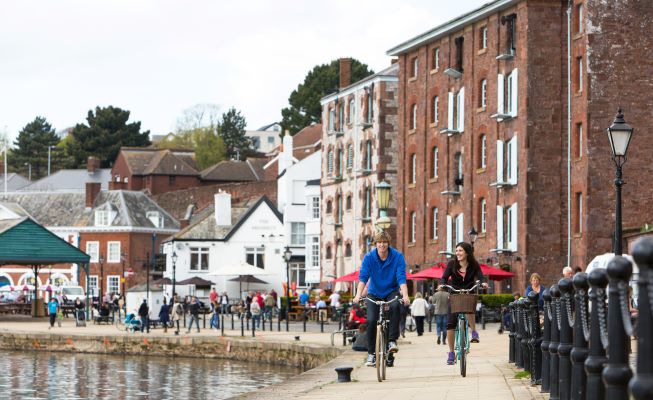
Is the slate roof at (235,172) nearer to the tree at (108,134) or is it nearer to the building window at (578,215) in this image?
the tree at (108,134)

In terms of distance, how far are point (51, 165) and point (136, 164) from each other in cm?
4055

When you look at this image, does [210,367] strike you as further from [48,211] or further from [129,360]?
[48,211]

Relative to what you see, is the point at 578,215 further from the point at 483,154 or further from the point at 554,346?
the point at 554,346

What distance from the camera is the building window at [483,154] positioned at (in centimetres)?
6500

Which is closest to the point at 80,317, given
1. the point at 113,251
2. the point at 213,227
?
the point at 213,227

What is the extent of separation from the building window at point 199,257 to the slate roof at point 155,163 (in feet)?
118

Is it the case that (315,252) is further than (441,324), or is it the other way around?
(315,252)

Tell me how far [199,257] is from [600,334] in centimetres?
8871

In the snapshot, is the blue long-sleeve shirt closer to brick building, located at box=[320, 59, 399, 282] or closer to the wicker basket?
the wicker basket

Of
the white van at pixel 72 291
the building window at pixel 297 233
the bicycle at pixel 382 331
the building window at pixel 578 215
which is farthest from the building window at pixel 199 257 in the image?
the bicycle at pixel 382 331

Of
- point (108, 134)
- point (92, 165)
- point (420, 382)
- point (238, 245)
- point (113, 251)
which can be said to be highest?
point (108, 134)

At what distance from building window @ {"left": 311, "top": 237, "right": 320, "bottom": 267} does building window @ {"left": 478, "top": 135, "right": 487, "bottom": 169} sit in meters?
24.8

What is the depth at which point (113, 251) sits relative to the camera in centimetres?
11019

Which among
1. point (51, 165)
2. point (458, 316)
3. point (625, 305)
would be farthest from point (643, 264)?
point (51, 165)
